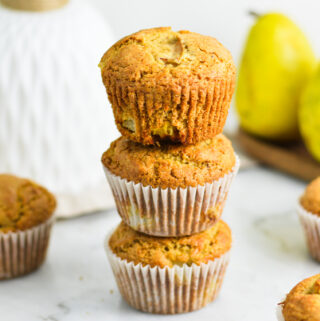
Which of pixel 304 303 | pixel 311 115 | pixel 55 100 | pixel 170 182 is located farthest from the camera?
pixel 311 115

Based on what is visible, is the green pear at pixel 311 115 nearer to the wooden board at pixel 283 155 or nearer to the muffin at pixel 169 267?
the wooden board at pixel 283 155

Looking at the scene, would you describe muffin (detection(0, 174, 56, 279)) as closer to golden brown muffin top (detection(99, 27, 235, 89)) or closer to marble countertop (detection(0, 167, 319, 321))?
marble countertop (detection(0, 167, 319, 321))

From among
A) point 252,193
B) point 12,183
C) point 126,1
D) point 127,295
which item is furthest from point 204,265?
point 126,1

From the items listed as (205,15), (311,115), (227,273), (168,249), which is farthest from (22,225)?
(205,15)

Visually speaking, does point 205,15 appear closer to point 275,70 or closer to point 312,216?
point 275,70

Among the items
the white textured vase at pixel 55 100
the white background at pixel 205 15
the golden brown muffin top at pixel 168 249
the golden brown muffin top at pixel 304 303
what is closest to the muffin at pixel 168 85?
the golden brown muffin top at pixel 168 249
